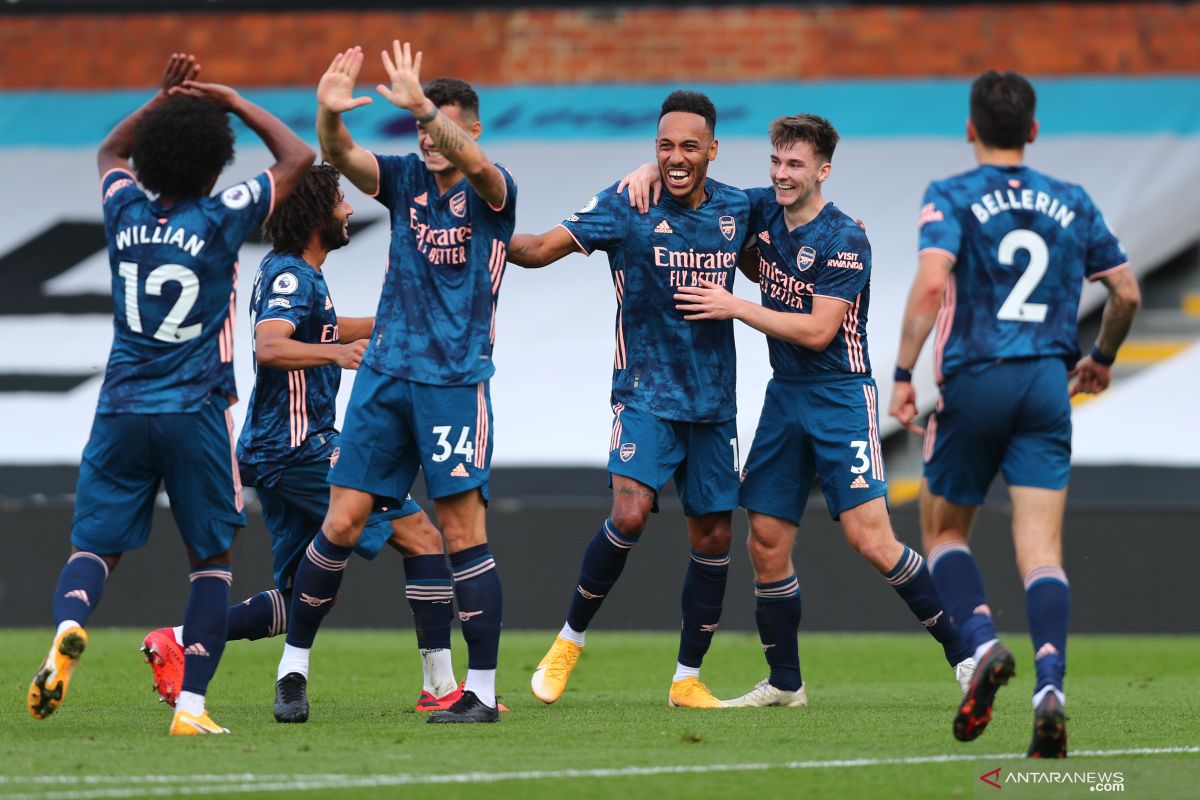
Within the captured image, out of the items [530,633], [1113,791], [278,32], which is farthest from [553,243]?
[278,32]

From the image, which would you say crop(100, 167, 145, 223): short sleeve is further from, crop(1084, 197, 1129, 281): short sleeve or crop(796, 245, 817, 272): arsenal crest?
crop(1084, 197, 1129, 281): short sleeve

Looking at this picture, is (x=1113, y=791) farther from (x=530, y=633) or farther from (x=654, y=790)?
(x=530, y=633)

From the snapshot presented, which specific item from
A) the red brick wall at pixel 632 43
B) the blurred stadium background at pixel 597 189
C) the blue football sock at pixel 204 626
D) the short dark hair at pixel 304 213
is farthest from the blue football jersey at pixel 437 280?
the red brick wall at pixel 632 43

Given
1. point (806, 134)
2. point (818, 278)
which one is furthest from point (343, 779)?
point (806, 134)

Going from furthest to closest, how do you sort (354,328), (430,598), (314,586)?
(354,328)
(430,598)
(314,586)

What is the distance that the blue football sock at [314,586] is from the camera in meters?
6.41

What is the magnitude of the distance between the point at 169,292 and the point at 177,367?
Answer: 0.80ft

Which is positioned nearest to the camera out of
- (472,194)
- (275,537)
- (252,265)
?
(472,194)

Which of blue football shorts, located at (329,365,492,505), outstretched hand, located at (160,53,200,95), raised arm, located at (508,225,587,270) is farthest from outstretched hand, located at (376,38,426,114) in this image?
blue football shorts, located at (329,365,492,505)

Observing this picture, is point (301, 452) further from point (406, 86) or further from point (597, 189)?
point (597, 189)

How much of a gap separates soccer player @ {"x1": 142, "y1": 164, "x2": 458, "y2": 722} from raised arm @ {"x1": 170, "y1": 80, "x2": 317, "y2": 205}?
97cm

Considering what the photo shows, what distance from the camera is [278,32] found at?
1736 cm

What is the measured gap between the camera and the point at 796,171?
702 centimetres

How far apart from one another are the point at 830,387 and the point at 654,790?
8.93ft
